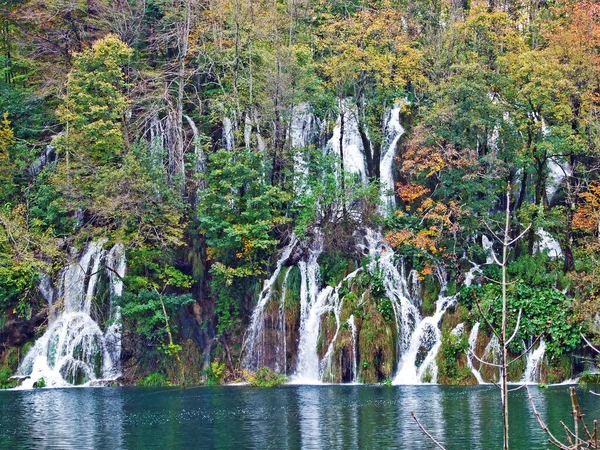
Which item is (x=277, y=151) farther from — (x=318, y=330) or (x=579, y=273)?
(x=579, y=273)

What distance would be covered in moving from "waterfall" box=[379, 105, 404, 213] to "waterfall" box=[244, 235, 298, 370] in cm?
495

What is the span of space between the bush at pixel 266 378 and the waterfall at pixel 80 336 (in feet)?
18.6

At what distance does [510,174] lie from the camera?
3225 cm

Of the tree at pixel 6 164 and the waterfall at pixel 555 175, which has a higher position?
the tree at pixel 6 164

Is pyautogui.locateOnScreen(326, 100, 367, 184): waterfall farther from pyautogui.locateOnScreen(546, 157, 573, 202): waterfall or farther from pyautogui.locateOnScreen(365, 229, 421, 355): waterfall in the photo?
pyautogui.locateOnScreen(546, 157, 573, 202): waterfall

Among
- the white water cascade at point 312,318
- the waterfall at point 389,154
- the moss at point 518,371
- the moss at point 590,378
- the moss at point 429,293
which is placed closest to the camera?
the moss at point 590,378

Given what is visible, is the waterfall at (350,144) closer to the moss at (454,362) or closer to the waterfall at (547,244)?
the waterfall at (547,244)

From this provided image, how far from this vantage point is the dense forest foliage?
100ft

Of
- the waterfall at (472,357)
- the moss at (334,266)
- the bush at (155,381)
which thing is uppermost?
the moss at (334,266)

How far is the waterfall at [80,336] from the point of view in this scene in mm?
31594

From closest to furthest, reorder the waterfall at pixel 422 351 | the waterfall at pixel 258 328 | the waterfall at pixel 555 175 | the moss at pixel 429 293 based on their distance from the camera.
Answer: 1. the waterfall at pixel 422 351
2. the moss at pixel 429 293
3. the waterfall at pixel 258 328
4. the waterfall at pixel 555 175

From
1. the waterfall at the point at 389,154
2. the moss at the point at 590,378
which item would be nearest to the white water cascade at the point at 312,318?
the waterfall at the point at 389,154

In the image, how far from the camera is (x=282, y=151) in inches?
1387

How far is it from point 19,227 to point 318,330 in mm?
12799
